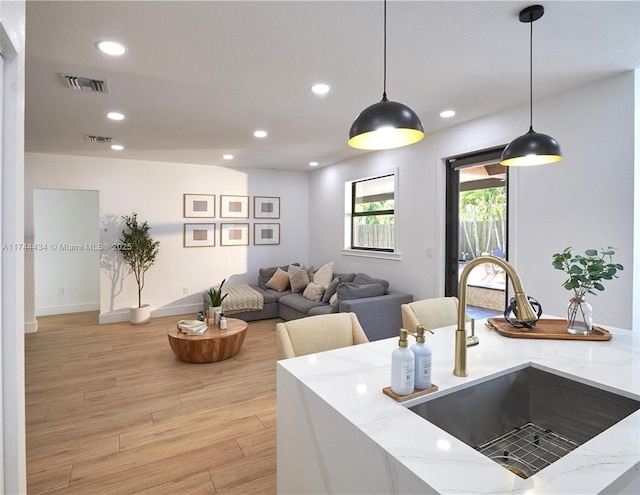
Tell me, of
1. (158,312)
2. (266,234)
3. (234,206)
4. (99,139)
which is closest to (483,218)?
(266,234)

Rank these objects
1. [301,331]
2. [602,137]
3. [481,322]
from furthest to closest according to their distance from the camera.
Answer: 1. [602,137]
2. [481,322]
3. [301,331]

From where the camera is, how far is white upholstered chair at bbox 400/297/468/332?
2.33 meters

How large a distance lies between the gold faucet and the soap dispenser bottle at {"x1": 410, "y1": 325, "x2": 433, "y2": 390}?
18 cm

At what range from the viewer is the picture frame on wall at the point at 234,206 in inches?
250

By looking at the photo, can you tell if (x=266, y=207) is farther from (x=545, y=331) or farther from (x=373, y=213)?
(x=545, y=331)

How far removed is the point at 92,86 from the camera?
283 cm

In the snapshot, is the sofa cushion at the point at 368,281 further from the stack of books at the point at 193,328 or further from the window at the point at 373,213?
the stack of books at the point at 193,328

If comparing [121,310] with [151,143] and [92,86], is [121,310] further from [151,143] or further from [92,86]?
[92,86]

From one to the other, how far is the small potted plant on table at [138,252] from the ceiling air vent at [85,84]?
293 cm

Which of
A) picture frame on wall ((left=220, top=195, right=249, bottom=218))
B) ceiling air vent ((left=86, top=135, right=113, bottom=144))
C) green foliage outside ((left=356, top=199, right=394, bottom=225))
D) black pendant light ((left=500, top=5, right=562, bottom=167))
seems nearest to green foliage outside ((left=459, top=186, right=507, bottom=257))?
green foliage outside ((left=356, top=199, right=394, bottom=225))

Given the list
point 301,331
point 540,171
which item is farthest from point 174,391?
point 540,171

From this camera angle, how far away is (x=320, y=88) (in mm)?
2914

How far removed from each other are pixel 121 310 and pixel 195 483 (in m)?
4.41

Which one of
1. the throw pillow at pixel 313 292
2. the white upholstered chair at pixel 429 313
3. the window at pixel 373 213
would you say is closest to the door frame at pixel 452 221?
the window at pixel 373 213
